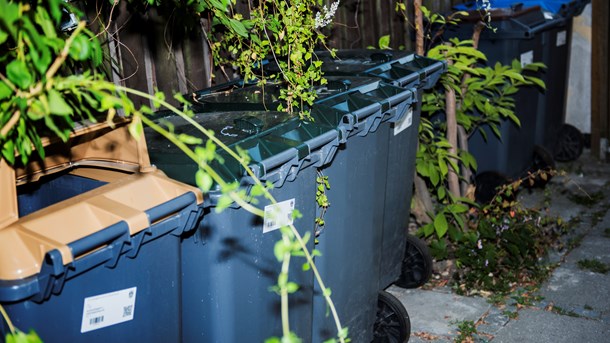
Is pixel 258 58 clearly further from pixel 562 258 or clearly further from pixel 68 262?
pixel 562 258

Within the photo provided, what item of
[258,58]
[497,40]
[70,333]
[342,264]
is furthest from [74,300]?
[497,40]

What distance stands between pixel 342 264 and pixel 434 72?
1542mm

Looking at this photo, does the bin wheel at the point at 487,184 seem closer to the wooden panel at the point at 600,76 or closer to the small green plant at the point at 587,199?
the small green plant at the point at 587,199

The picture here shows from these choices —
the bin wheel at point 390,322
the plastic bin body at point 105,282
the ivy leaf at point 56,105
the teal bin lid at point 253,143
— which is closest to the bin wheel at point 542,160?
the bin wheel at point 390,322

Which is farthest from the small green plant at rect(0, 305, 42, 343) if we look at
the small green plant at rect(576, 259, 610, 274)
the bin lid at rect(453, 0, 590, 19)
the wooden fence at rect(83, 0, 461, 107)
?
the bin lid at rect(453, 0, 590, 19)

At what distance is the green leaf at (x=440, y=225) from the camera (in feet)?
16.0

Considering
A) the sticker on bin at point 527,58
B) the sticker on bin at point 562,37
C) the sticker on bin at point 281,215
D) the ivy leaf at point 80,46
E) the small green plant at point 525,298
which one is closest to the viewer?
the ivy leaf at point 80,46

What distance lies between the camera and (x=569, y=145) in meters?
7.21

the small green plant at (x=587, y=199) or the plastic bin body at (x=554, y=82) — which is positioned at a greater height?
the plastic bin body at (x=554, y=82)

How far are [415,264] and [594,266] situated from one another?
1200mm

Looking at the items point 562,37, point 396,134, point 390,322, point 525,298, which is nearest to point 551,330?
point 525,298

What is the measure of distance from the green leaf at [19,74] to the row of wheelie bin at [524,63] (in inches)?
160

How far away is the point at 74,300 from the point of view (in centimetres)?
230

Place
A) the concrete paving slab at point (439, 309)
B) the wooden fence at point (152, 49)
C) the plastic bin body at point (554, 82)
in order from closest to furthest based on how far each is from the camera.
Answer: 1. the wooden fence at point (152, 49)
2. the concrete paving slab at point (439, 309)
3. the plastic bin body at point (554, 82)
